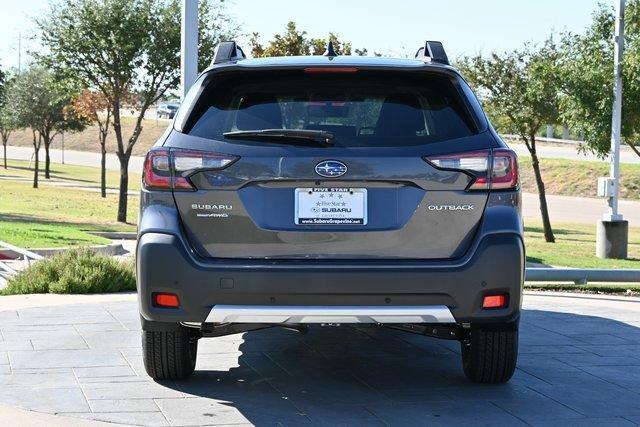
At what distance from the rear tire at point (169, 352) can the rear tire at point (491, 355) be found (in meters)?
1.59

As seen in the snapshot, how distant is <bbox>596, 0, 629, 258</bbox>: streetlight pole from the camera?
2373 cm

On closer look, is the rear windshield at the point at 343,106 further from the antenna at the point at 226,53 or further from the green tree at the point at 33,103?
the green tree at the point at 33,103

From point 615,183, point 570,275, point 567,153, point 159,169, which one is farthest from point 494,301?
point 567,153

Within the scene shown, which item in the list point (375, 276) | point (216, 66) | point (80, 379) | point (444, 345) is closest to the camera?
point (375, 276)

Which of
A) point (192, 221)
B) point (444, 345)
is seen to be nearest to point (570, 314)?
point (444, 345)

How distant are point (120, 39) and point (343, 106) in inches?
1055

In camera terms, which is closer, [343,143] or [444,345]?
[343,143]

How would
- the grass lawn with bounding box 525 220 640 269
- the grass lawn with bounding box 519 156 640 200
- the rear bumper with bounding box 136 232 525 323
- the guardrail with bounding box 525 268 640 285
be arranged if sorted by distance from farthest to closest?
the grass lawn with bounding box 519 156 640 200
the grass lawn with bounding box 525 220 640 269
the guardrail with bounding box 525 268 640 285
the rear bumper with bounding box 136 232 525 323

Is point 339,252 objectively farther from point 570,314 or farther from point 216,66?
point 570,314

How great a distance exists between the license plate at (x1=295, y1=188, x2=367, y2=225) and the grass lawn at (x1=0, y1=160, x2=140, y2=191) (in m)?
47.3

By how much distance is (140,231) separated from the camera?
18.8 feet

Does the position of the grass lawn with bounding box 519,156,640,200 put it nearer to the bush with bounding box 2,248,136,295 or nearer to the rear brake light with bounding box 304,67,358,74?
the bush with bounding box 2,248,136,295

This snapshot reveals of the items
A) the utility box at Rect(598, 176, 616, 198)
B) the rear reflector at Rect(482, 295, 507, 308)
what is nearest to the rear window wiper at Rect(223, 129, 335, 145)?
the rear reflector at Rect(482, 295, 507, 308)

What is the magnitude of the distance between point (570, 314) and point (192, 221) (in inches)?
202
